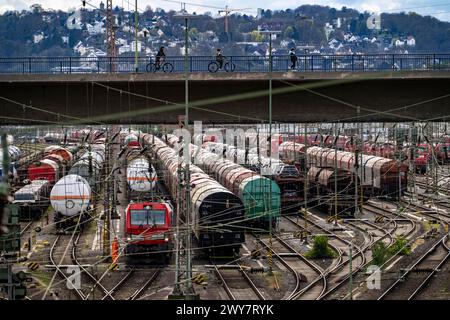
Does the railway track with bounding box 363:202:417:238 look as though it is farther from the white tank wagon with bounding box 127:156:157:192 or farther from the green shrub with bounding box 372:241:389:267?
the white tank wagon with bounding box 127:156:157:192

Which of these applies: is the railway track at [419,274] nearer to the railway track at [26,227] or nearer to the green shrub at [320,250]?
the green shrub at [320,250]

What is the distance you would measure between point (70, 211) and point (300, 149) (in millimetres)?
25572

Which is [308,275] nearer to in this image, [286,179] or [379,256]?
[379,256]

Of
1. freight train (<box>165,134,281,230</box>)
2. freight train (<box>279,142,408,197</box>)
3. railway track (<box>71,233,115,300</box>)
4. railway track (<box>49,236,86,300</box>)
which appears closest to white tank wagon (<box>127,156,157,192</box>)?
freight train (<box>165,134,281,230</box>)

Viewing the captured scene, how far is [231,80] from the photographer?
29.5m

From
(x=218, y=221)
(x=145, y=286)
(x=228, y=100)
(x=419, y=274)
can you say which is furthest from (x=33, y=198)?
(x=419, y=274)

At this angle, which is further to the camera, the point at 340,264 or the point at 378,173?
the point at 378,173

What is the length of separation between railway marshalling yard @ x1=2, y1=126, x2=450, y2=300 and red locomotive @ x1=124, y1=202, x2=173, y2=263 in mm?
221

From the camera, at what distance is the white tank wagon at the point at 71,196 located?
37.9 meters

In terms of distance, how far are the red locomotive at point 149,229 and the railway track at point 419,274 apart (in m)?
7.73

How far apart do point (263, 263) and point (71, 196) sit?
10.5 metres

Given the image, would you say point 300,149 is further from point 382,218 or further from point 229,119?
point 229,119

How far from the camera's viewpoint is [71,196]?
37.8m
